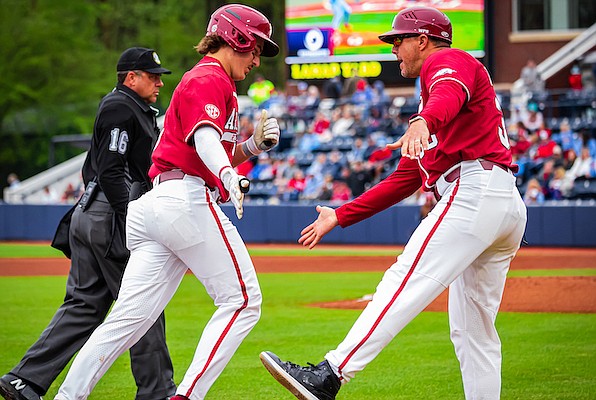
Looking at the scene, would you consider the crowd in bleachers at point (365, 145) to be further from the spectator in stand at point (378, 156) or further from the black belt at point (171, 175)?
the black belt at point (171, 175)

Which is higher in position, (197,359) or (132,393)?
(197,359)

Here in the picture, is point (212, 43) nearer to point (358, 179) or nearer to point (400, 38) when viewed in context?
point (400, 38)

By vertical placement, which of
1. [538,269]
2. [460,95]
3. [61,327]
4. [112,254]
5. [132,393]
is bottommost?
[538,269]

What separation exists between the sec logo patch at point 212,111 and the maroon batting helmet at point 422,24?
0.99m

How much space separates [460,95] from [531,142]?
1692cm

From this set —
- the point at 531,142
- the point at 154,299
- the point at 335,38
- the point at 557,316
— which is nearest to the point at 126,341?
the point at 154,299

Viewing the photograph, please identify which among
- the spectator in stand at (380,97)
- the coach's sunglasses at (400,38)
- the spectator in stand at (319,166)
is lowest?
the spectator in stand at (319,166)

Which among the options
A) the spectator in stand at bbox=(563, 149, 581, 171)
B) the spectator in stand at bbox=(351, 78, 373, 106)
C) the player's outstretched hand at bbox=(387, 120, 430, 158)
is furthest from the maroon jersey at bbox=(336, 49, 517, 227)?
the spectator in stand at bbox=(351, 78, 373, 106)

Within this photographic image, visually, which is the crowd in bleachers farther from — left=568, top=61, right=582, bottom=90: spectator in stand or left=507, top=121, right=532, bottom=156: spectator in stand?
left=568, top=61, right=582, bottom=90: spectator in stand

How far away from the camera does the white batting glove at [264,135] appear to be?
216 inches

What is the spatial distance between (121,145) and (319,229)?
1545 mm

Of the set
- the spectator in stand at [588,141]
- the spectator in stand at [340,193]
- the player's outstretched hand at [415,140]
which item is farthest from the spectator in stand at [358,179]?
the player's outstretched hand at [415,140]

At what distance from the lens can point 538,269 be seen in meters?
15.5

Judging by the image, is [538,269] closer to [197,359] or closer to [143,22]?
[197,359]
